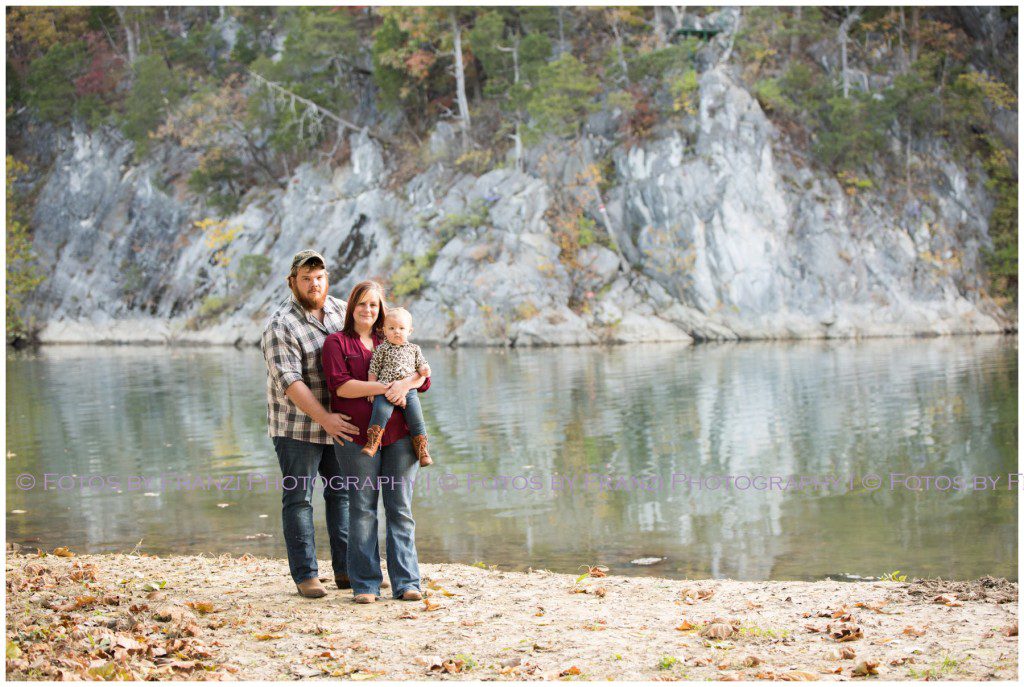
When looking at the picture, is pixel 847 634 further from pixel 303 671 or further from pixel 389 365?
pixel 389 365

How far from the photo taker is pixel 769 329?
30812mm

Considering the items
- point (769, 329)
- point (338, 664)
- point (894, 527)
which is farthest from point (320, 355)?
point (769, 329)

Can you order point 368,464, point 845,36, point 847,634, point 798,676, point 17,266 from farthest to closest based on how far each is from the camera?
point 17,266 → point 845,36 → point 368,464 → point 847,634 → point 798,676

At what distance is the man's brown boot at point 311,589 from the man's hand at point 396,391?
99 cm

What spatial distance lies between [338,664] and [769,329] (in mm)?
28201

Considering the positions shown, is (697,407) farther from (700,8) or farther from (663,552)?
(700,8)

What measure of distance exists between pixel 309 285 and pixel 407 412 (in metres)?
0.77

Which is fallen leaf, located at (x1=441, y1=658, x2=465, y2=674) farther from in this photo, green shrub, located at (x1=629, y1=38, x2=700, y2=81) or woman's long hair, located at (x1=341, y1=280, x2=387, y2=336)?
green shrub, located at (x1=629, y1=38, x2=700, y2=81)

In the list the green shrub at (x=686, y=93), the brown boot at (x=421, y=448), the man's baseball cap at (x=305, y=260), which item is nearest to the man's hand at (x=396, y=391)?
the brown boot at (x=421, y=448)

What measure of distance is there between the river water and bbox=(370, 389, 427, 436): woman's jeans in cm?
172

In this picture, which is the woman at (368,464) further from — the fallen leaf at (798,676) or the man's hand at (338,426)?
the fallen leaf at (798,676)

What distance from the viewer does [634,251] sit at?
33.0 metres

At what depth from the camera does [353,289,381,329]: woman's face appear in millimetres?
4738

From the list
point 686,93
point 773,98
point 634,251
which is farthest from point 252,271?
point 773,98
